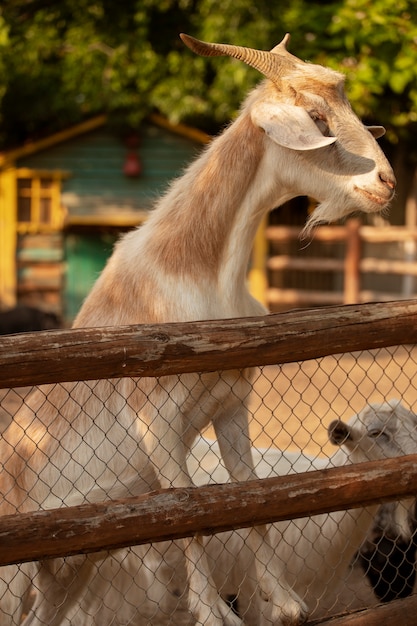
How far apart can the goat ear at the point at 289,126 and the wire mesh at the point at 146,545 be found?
0.88m

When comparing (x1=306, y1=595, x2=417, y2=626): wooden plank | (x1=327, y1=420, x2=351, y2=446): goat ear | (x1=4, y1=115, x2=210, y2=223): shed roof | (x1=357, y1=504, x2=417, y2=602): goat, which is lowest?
(x1=4, y1=115, x2=210, y2=223): shed roof

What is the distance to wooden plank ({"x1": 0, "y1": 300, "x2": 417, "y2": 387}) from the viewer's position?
3.05m

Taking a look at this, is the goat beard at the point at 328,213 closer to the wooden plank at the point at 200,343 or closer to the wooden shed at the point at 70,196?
the wooden plank at the point at 200,343

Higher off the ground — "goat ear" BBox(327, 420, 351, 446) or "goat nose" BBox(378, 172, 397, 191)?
"goat nose" BBox(378, 172, 397, 191)

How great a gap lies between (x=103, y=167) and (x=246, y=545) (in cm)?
1097

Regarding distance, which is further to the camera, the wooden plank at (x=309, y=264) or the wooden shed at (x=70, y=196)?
the wooden shed at (x=70, y=196)

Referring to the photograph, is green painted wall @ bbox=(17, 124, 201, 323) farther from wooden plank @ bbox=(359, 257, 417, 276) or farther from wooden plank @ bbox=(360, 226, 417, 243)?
wooden plank @ bbox=(359, 257, 417, 276)

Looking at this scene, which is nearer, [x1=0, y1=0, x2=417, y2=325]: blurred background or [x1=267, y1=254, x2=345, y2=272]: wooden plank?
[x1=0, y1=0, x2=417, y2=325]: blurred background

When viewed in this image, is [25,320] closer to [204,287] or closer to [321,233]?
[321,233]

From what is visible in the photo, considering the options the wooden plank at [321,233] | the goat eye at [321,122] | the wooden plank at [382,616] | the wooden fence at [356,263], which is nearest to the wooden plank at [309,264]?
the wooden fence at [356,263]

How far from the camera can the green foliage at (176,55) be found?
10.8 meters

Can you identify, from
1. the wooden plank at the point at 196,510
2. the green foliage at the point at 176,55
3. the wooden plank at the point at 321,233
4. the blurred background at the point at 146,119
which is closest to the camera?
the wooden plank at the point at 196,510

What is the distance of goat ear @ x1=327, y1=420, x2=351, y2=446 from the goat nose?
100 cm

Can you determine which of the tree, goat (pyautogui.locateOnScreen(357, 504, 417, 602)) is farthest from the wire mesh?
the tree
